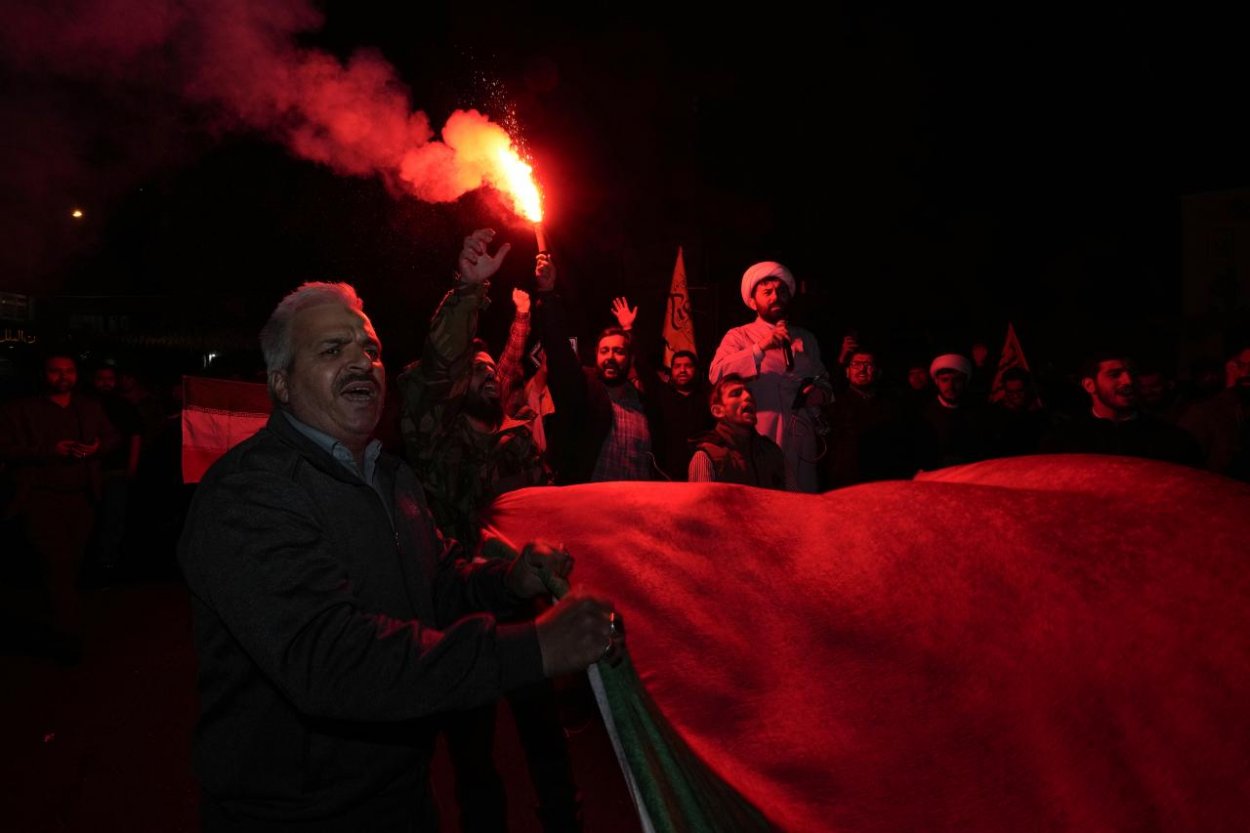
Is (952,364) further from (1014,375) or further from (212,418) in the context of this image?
(212,418)

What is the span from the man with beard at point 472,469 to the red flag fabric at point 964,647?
49.6 inches

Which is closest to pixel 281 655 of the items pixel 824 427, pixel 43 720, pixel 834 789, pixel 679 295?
pixel 834 789

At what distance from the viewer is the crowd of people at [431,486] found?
5.96 ft

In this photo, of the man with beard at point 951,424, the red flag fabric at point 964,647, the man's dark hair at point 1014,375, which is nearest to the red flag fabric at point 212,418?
the man with beard at point 951,424

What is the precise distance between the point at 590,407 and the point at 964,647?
295cm

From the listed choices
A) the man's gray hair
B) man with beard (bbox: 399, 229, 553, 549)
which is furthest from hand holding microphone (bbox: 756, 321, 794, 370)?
the man's gray hair

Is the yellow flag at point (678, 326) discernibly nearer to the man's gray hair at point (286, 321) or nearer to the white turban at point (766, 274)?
the white turban at point (766, 274)

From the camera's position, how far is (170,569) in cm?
977

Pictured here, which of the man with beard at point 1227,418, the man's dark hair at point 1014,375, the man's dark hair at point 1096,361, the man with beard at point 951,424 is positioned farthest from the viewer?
the man's dark hair at point 1014,375

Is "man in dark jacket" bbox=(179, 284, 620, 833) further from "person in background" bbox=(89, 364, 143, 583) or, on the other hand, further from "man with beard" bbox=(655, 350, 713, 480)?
"person in background" bbox=(89, 364, 143, 583)

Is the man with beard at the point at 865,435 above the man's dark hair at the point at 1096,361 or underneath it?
underneath

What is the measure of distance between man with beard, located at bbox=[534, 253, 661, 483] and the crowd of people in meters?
0.02

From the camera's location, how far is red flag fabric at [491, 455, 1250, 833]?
81.1 inches

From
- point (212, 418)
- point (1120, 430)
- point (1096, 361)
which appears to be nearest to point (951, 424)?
point (1096, 361)
